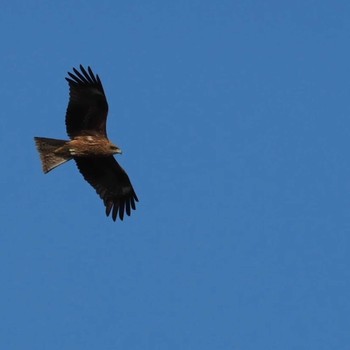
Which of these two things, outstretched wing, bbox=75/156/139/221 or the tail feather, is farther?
outstretched wing, bbox=75/156/139/221

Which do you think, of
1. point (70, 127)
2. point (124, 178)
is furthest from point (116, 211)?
point (70, 127)

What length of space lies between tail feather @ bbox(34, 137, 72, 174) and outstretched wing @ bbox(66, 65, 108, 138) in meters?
0.42

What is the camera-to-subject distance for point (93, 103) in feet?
77.2

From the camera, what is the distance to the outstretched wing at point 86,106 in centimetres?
2344

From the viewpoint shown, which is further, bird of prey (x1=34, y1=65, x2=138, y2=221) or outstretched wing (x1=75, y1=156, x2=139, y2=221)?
outstretched wing (x1=75, y1=156, x2=139, y2=221)

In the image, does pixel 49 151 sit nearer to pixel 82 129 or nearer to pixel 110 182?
pixel 82 129

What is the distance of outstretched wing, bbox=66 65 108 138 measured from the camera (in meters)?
23.4

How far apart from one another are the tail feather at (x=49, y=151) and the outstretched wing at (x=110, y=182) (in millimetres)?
933

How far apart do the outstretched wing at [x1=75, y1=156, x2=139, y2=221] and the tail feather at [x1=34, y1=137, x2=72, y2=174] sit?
0.93 metres

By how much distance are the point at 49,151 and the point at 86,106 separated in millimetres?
1224

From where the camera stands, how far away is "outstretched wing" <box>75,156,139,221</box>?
80.3 ft

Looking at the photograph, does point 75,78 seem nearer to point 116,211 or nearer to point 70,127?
point 70,127

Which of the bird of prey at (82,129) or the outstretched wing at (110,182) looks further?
the outstretched wing at (110,182)

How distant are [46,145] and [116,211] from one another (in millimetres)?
2666
